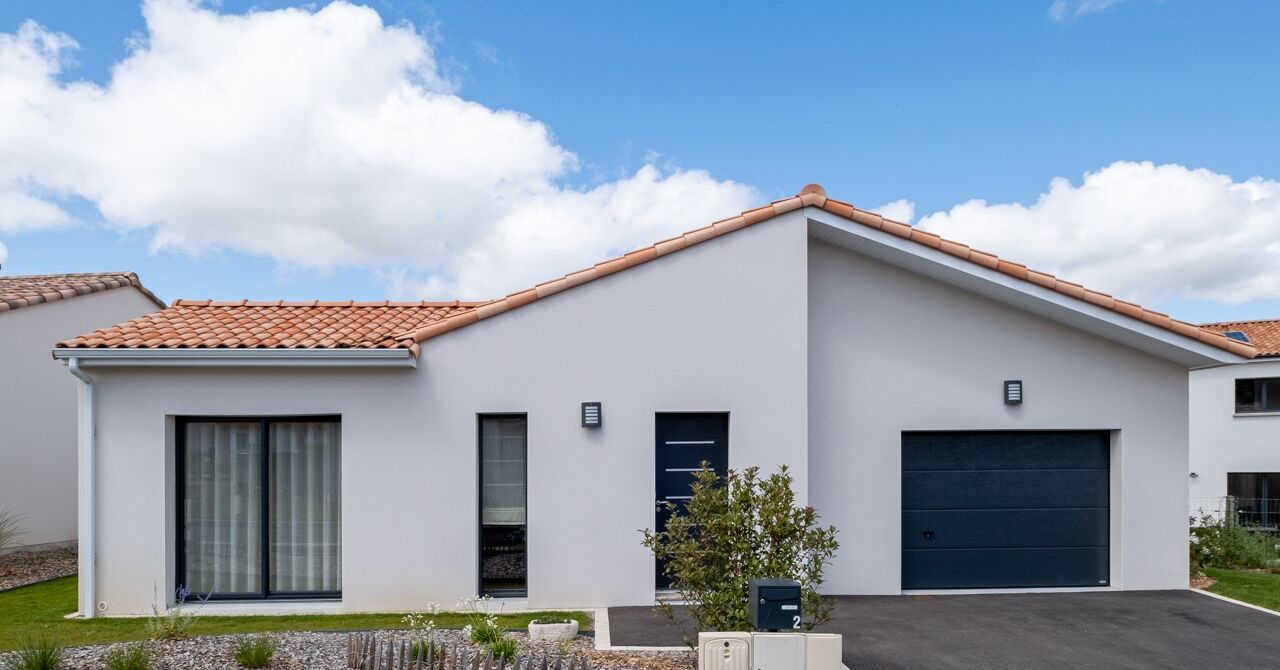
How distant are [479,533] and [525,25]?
9.49 metres

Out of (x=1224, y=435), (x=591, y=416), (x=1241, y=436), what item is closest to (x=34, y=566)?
(x=591, y=416)

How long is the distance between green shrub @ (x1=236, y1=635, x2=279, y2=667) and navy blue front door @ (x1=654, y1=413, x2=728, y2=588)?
4537 millimetres

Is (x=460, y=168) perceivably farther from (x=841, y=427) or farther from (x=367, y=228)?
(x=841, y=427)

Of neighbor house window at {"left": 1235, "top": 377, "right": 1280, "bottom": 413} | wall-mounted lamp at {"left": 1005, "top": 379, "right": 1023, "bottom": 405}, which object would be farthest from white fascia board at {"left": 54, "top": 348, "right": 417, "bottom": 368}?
neighbor house window at {"left": 1235, "top": 377, "right": 1280, "bottom": 413}

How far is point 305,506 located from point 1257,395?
2584 cm

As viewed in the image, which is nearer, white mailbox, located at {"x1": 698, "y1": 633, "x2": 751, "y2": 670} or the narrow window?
white mailbox, located at {"x1": 698, "y1": 633, "x2": 751, "y2": 670}

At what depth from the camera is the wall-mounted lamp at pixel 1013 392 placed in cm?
988

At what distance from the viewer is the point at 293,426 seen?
9.30 meters

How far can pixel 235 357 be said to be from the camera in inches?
339

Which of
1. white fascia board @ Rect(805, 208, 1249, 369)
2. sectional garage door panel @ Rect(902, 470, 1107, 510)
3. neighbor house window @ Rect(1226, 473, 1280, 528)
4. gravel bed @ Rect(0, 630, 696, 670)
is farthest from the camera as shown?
neighbor house window @ Rect(1226, 473, 1280, 528)

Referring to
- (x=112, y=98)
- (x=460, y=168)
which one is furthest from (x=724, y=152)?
(x=112, y=98)

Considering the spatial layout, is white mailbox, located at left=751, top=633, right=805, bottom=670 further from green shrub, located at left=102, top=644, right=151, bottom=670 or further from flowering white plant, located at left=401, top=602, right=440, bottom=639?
green shrub, located at left=102, top=644, right=151, bottom=670

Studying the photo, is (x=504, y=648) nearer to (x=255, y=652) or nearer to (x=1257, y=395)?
(x=255, y=652)

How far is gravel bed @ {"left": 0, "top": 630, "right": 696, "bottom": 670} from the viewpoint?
262 inches
